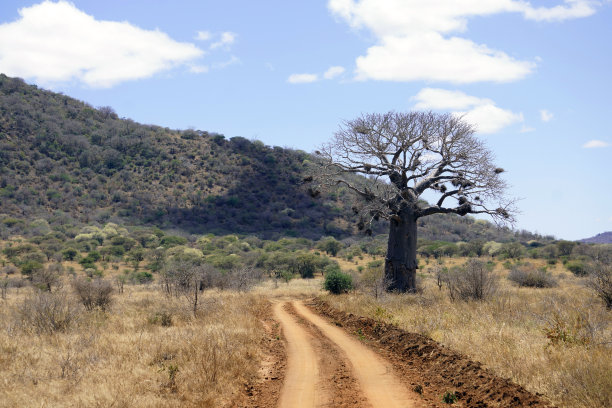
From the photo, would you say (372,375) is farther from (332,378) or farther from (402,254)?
(402,254)

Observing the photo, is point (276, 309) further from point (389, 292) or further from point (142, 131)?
point (142, 131)

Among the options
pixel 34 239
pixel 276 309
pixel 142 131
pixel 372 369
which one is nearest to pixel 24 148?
pixel 142 131

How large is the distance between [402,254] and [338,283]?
5089 mm

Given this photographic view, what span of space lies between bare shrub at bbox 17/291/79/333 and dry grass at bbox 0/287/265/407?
0.15 meters

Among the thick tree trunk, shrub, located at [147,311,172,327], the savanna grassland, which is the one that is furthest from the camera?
the thick tree trunk

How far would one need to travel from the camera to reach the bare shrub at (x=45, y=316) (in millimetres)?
11328

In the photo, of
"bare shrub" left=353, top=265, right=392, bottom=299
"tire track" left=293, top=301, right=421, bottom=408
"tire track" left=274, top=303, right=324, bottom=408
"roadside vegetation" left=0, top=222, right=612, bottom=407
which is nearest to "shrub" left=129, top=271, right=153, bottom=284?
"roadside vegetation" left=0, top=222, right=612, bottom=407

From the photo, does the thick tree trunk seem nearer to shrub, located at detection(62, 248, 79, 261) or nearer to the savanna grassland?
the savanna grassland

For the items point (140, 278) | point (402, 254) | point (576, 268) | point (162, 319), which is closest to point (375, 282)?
point (402, 254)

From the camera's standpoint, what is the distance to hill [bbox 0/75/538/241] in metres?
57.9

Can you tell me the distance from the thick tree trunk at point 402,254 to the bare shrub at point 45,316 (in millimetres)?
10695

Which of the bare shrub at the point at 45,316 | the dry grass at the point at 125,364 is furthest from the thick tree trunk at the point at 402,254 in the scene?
the bare shrub at the point at 45,316

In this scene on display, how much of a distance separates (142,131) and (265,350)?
76199 millimetres

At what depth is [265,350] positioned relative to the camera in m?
9.59
